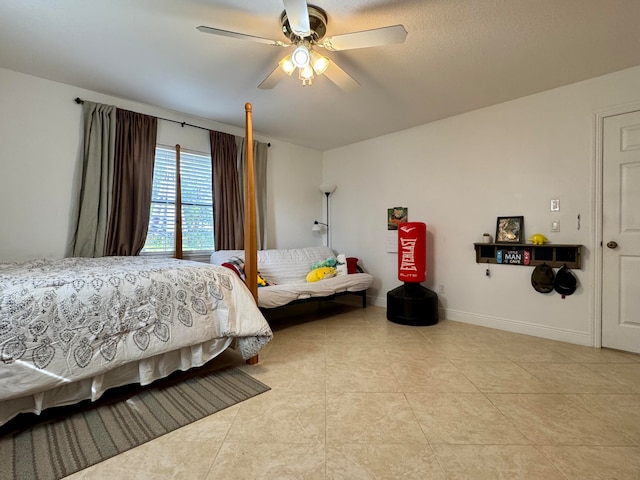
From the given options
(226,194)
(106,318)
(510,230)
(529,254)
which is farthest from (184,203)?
(529,254)

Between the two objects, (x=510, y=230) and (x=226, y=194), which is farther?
(x=226, y=194)

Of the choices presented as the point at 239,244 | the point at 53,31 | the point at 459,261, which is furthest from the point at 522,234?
the point at 53,31

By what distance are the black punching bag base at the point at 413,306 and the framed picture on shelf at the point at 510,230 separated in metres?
0.96

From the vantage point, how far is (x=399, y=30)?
5.51 feet

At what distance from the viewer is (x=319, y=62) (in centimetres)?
205

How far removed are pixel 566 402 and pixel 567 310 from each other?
1.39 metres

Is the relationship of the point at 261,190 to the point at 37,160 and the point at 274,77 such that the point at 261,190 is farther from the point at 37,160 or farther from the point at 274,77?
the point at 37,160

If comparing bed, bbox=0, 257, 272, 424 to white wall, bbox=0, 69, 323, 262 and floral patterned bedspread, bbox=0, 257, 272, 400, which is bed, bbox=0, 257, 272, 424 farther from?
white wall, bbox=0, 69, 323, 262

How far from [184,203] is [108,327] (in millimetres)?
2204

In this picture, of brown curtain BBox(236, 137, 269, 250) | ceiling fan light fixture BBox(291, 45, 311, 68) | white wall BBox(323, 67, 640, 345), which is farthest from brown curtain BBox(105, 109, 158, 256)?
white wall BBox(323, 67, 640, 345)

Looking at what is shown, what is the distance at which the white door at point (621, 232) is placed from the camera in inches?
98.9

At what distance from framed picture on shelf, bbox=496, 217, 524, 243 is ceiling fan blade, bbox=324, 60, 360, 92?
2167 millimetres

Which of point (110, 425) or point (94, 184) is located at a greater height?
point (94, 184)

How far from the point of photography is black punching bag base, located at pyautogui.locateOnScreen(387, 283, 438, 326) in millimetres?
3334
